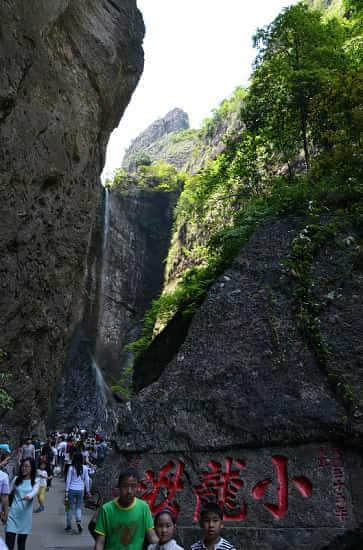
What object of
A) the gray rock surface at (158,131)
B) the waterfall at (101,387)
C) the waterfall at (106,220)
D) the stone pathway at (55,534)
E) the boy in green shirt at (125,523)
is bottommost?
the stone pathway at (55,534)

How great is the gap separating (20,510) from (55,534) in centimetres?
275

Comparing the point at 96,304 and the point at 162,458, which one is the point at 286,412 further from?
the point at 96,304

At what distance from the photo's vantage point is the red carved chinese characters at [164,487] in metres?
4.98

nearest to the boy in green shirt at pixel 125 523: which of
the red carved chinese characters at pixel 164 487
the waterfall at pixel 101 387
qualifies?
the red carved chinese characters at pixel 164 487

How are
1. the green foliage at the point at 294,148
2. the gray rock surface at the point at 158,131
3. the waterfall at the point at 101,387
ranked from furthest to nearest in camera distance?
the gray rock surface at the point at 158,131 < the waterfall at the point at 101,387 < the green foliage at the point at 294,148

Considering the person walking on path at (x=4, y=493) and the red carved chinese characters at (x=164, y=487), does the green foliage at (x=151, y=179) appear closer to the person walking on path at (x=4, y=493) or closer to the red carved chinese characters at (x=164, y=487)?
the red carved chinese characters at (x=164, y=487)

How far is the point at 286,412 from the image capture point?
16.2 feet

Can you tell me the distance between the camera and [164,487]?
198 inches

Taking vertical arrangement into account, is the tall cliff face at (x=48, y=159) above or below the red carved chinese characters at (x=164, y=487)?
above

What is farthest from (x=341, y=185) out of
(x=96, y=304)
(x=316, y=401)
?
(x=96, y=304)

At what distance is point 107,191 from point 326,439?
24.7 m

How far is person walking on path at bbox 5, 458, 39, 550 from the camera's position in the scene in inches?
164

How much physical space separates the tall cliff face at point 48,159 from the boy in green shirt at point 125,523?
Answer: 868cm

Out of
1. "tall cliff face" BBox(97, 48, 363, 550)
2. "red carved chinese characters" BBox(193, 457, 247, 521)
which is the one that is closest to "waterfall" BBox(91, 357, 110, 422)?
"tall cliff face" BBox(97, 48, 363, 550)
